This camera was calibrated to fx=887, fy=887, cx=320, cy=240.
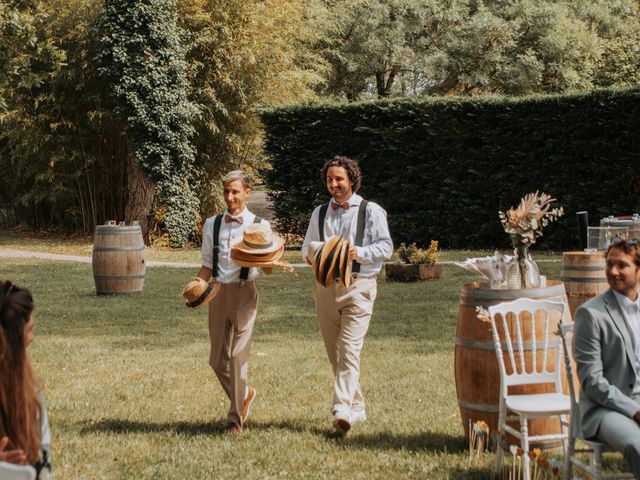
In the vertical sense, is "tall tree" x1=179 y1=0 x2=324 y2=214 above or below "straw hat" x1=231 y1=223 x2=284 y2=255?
above

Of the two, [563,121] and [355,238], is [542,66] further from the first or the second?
[355,238]

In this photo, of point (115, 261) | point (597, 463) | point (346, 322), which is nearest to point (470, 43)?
point (115, 261)

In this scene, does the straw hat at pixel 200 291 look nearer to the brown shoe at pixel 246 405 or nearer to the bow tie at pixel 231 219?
the bow tie at pixel 231 219

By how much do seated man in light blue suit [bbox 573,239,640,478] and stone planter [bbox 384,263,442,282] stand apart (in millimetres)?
10487

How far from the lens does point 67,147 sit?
81.5 ft

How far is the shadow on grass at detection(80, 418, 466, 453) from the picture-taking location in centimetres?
600

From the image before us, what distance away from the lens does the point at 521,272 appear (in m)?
5.80

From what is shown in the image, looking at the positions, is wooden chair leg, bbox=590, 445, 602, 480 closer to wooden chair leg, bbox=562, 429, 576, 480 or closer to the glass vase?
wooden chair leg, bbox=562, 429, 576, 480

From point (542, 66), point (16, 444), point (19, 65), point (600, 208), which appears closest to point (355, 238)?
point (16, 444)

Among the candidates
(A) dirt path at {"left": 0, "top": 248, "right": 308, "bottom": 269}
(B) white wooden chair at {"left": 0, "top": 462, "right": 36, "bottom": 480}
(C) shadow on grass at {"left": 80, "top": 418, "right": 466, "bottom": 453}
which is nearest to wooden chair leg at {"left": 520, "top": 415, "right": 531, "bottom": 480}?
(C) shadow on grass at {"left": 80, "top": 418, "right": 466, "bottom": 453}

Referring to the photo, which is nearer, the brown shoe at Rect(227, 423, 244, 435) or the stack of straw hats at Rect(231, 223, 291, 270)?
the stack of straw hats at Rect(231, 223, 291, 270)

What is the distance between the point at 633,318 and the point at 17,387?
307cm

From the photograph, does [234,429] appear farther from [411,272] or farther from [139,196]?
[139,196]

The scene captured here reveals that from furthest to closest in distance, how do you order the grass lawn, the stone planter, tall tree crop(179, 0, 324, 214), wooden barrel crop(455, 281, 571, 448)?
tall tree crop(179, 0, 324, 214) < the stone planter < the grass lawn < wooden barrel crop(455, 281, 571, 448)
